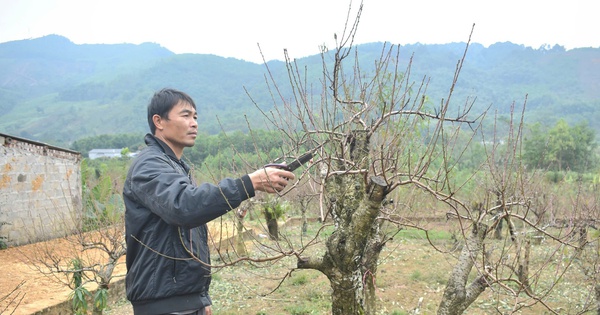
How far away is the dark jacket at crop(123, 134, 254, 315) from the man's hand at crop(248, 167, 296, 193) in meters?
0.04

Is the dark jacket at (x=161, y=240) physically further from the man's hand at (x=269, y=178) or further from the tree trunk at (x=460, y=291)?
the tree trunk at (x=460, y=291)

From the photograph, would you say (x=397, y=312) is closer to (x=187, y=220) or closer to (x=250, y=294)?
(x=250, y=294)

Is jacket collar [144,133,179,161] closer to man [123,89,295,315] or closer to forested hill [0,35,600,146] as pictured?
man [123,89,295,315]

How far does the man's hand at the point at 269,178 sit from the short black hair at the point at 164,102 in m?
0.63

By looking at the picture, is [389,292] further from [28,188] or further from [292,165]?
Result: [28,188]

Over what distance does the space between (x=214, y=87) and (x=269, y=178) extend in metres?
121

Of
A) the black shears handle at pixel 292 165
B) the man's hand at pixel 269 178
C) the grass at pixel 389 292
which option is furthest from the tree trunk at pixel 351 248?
the grass at pixel 389 292

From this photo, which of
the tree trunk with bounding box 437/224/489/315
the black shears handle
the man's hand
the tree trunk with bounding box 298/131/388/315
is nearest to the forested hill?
the tree trunk with bounding box 437/224/489/315

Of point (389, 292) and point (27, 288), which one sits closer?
point (27, 288)

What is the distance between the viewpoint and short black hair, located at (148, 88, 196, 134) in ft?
7.59

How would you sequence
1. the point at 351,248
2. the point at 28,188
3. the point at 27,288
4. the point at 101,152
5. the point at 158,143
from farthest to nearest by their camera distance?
the point at 101,152, the point at 28,188, the point at 27,288, the point at 351,248, the point at 158,143

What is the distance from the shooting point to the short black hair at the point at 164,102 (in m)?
2.31

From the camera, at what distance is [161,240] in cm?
201

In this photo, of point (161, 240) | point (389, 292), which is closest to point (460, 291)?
point (161, 240)
